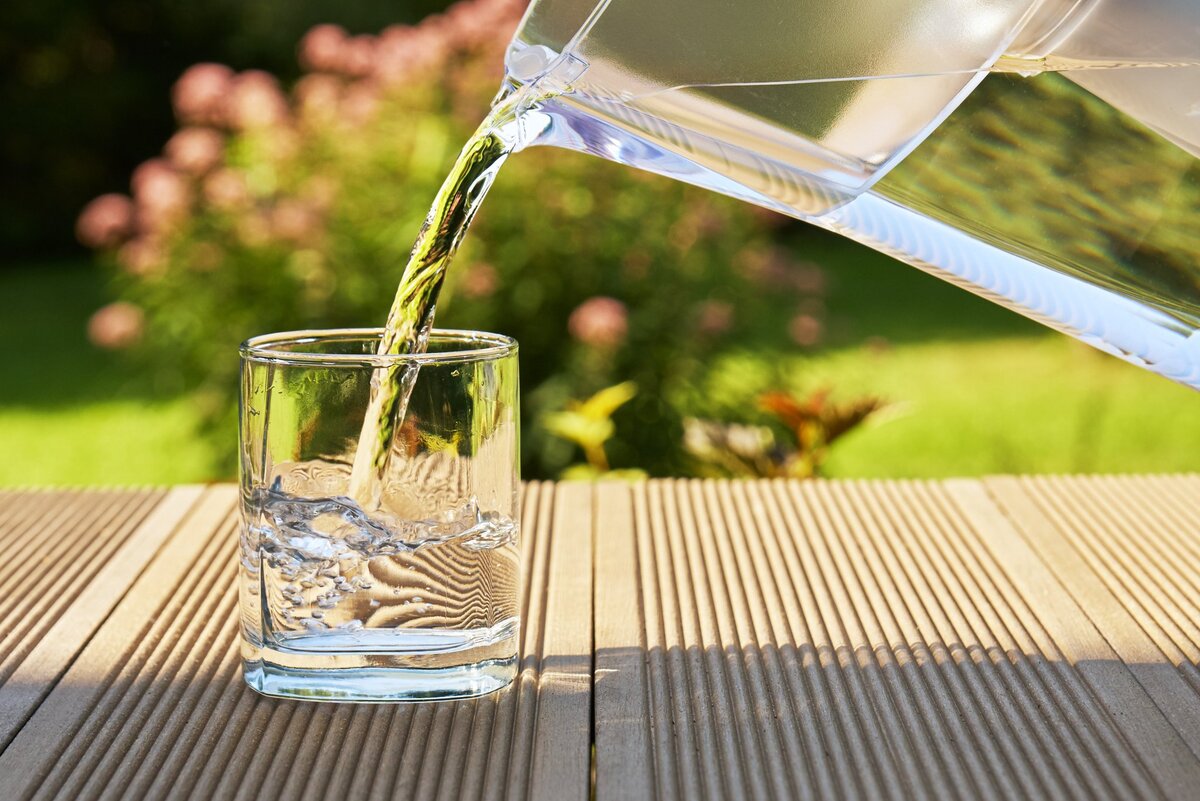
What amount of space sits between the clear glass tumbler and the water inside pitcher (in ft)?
0.48

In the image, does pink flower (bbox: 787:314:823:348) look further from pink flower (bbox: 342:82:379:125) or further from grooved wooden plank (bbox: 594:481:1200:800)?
grooved wooden plank (bbox: 594:481:1200:800)

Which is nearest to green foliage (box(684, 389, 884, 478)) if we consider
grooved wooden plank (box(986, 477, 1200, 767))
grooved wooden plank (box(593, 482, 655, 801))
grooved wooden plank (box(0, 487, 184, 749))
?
grooved wooden plank (box(986, 477, 1200, 767))

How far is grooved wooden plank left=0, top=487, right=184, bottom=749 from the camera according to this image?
2.36 ft

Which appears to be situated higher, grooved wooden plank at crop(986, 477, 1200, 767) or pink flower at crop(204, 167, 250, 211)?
grooved wooden plank at crop(986, 477, 1200, 767)

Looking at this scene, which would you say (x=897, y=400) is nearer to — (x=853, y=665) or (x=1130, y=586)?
(x=1130, y=586)

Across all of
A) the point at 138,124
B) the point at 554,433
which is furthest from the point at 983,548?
the point at 138,124

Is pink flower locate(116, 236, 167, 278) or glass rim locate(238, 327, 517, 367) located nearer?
glass rim locate(238, 327, 517, 367)

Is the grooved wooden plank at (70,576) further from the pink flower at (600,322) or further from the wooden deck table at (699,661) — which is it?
the pink flower at (600,322)

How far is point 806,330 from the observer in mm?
2723

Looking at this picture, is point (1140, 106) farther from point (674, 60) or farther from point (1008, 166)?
point (674, 60)

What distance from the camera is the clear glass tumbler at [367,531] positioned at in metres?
0.67

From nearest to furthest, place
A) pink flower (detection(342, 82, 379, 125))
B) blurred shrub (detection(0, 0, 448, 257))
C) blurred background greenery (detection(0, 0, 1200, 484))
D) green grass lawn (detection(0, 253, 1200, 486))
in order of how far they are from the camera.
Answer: blurred background greenery (detection(0, 0, 1200, 484))
pink flower (detection(342, 82, 379, 125))
green grass lawn (detection(0, 253, 1200, 486))
blurred shrub (detection(0, 0, 448, 257))

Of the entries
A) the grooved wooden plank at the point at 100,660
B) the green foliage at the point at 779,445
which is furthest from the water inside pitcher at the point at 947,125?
the green foliage at the point at 779,445

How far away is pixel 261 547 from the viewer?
2.27 feet
